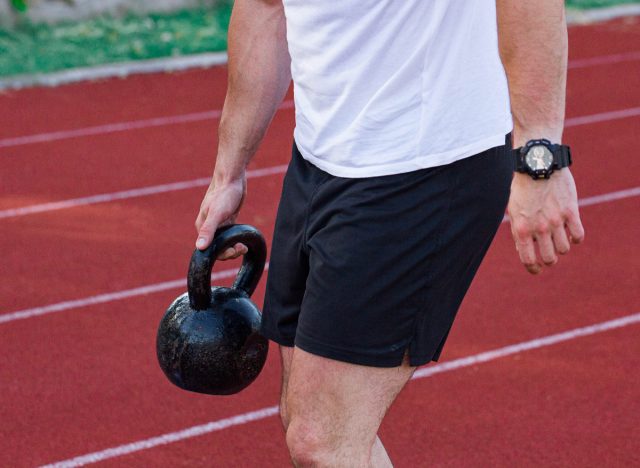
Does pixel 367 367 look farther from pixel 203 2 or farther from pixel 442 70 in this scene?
pixel 203 2

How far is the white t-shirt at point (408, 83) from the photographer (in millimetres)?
2238

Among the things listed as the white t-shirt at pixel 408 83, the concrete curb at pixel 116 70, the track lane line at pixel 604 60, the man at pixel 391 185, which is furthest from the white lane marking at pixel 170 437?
the track lane line at pixel 604 60

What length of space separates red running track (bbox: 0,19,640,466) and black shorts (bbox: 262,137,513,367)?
4.54 ft

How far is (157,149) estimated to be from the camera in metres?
7.66

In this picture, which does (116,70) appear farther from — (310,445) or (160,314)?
(310,445)

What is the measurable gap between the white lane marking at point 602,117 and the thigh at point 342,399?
19.6 feet

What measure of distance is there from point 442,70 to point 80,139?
6.00m

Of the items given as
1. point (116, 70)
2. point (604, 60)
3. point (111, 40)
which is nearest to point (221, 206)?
point (116, 70)

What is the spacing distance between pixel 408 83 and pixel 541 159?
0.32 meters

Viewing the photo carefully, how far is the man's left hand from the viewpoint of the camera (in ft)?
6.87

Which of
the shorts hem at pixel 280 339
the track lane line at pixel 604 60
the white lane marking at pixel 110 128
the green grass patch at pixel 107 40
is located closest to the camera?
the shorts hem at pixel 280 339

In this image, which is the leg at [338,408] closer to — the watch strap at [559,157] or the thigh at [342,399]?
the thigh at [342,399]

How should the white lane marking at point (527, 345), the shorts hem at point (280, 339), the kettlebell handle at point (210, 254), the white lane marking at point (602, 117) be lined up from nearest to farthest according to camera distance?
the shorts hem at point (280, 339), the kettlebell handle at point (210, 254), the white lane marking at point (527, 345), the white lane marking at point (602, 117)

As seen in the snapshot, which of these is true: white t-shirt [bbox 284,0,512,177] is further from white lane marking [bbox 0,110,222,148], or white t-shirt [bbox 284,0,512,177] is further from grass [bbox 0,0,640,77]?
grass [bbox 0,0,640,77]
